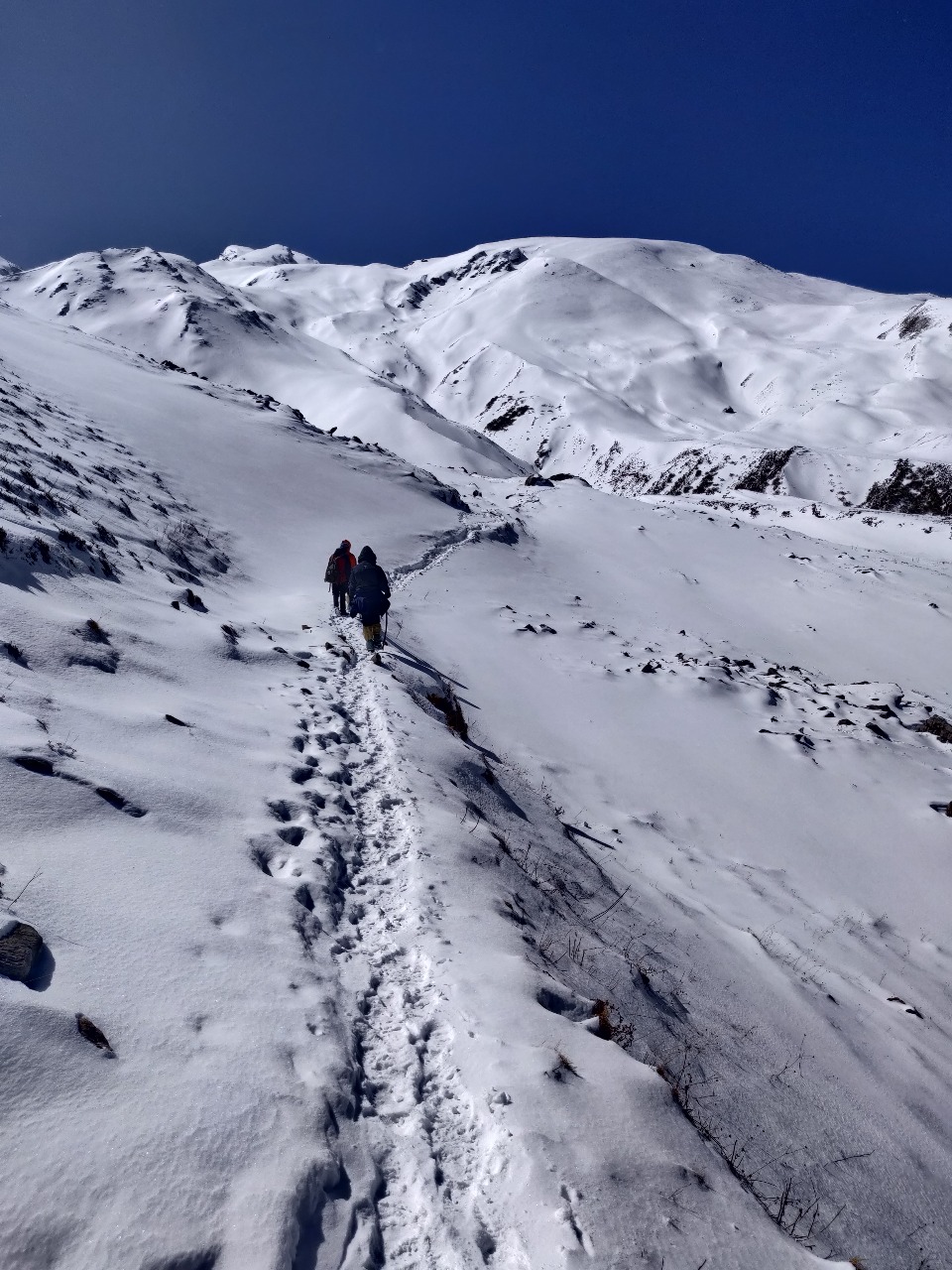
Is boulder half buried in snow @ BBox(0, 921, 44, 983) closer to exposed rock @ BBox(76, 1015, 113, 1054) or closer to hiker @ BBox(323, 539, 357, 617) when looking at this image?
exposed rock @ BBox(76, 1015, 113, 1054)

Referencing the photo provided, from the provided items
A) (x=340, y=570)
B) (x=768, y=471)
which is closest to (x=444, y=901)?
(x=340, y=570)

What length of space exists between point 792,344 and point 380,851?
133 metres

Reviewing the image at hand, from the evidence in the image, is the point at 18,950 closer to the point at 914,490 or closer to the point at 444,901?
the point at 444,901

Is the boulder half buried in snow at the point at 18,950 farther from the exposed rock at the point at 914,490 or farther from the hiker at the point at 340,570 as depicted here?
the exposed rock at the point at 914,490

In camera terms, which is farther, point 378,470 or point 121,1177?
point 378,470

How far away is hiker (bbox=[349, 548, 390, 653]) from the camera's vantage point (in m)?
13.8

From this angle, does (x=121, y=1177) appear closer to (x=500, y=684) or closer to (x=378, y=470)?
(x=500, y=684)

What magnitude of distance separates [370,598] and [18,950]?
10493 millimetres

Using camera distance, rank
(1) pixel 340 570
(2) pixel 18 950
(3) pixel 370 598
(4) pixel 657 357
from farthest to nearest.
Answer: (4) pixel 657 357 < (1) pixel 340 570 < (3) pixel 370 598 < (2) pixel 18 950

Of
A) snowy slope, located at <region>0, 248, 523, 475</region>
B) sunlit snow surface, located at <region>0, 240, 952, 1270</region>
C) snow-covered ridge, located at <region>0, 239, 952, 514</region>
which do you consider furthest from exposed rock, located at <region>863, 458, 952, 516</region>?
sunlit snow surface, located at <region>0, 240, 952, 1270</region>

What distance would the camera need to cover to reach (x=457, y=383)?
12175 cm

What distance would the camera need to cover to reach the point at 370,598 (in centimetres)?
1379

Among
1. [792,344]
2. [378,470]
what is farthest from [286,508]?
[792,344]

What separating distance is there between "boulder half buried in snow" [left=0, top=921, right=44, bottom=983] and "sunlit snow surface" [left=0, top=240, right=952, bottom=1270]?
95 mm
